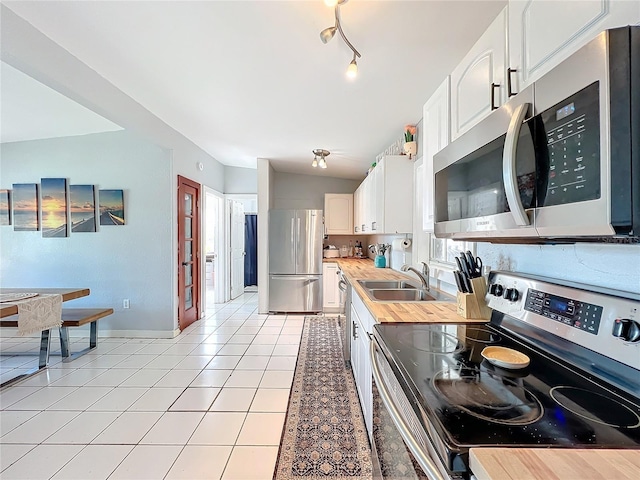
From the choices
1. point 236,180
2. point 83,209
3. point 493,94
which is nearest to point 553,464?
point 493,94

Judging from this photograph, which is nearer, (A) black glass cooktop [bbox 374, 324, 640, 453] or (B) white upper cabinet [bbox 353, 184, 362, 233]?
(A) black glass cooktop [bbox 374, 324, 640, 453]

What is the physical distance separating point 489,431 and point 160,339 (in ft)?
12.3

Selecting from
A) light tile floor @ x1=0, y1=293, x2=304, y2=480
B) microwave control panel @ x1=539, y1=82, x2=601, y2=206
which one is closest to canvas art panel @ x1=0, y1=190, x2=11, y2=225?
light tile floor @ x1=0, y1=293, x2=304, y2=480

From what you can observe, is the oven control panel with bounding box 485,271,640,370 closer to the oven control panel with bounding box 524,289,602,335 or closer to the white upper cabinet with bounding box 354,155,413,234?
the oven control panel with bounding box 524,289,602,335

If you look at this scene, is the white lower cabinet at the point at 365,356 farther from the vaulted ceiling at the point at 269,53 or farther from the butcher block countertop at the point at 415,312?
the vaulted ceiling at the point at 269,53

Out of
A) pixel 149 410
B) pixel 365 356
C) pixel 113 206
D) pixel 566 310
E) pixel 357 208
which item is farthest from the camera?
pixel 357 208

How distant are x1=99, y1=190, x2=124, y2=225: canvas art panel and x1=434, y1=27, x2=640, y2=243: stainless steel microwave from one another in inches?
154

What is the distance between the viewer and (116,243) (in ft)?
11.6

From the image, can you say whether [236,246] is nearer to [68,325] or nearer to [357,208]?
[357,208]

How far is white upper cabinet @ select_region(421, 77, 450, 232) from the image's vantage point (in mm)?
1559

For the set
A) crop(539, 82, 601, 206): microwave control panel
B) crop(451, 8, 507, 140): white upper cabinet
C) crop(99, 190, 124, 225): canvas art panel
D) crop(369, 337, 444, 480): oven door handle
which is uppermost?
crop(451, 8, 507, 140): white upper cabinet

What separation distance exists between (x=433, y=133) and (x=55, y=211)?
14.1ft

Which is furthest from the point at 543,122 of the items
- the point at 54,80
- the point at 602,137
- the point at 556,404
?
the point at 54,80

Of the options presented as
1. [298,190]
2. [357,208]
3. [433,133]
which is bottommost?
[357,208]
